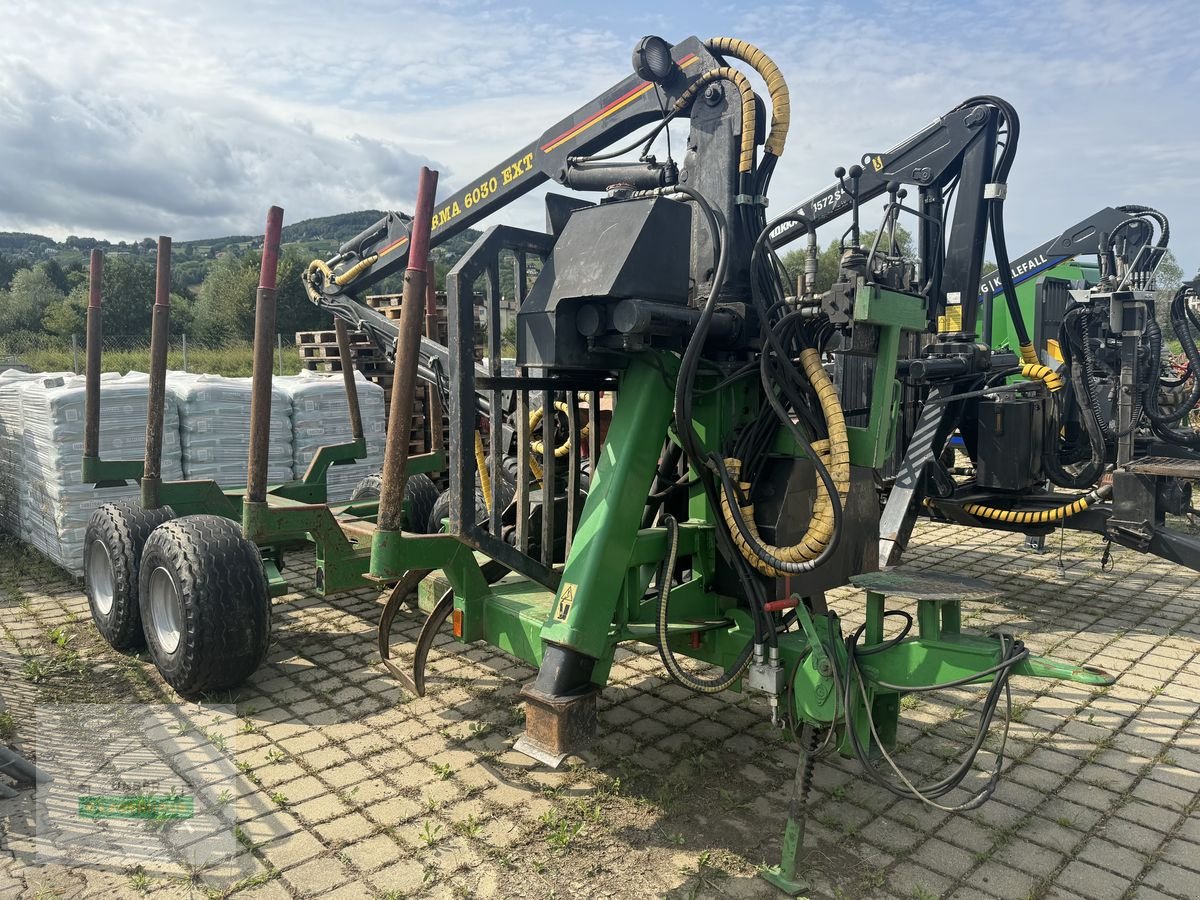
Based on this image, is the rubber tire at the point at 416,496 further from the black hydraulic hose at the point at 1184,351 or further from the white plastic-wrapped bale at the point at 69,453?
the black hydraulic hose at the point at 1184,351

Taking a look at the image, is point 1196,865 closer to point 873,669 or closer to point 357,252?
point 873,669

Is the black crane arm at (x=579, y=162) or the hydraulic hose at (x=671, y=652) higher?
the black crane arm at (x=579, y=162)

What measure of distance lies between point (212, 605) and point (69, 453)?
328 cm

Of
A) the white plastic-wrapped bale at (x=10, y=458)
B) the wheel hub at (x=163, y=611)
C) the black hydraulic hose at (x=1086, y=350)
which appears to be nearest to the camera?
the wheel hub at (x=163, y=611)

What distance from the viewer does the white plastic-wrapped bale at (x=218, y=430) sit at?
7.40 metres

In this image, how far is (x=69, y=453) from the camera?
265 inches

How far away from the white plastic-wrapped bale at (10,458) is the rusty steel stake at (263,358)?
14.7ft

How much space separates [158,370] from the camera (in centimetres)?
511

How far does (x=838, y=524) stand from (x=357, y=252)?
13.9 feet

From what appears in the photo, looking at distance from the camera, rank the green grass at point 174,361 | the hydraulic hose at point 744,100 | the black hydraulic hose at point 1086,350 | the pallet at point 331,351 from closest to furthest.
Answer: the hydraulic hose at point 744,100, the black hydraulic hose at point 1086,350, the pallet at point 331,351, the green grass at point 174,361

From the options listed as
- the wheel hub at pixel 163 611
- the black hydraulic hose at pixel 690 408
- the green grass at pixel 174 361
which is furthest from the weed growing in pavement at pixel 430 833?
the green grass at pixel 174 361

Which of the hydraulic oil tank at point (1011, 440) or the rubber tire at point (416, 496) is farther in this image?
the rubber tire at point (416, 496)

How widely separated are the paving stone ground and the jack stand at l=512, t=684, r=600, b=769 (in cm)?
39

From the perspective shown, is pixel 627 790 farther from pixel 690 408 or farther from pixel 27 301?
Answer: pixel 27 301
